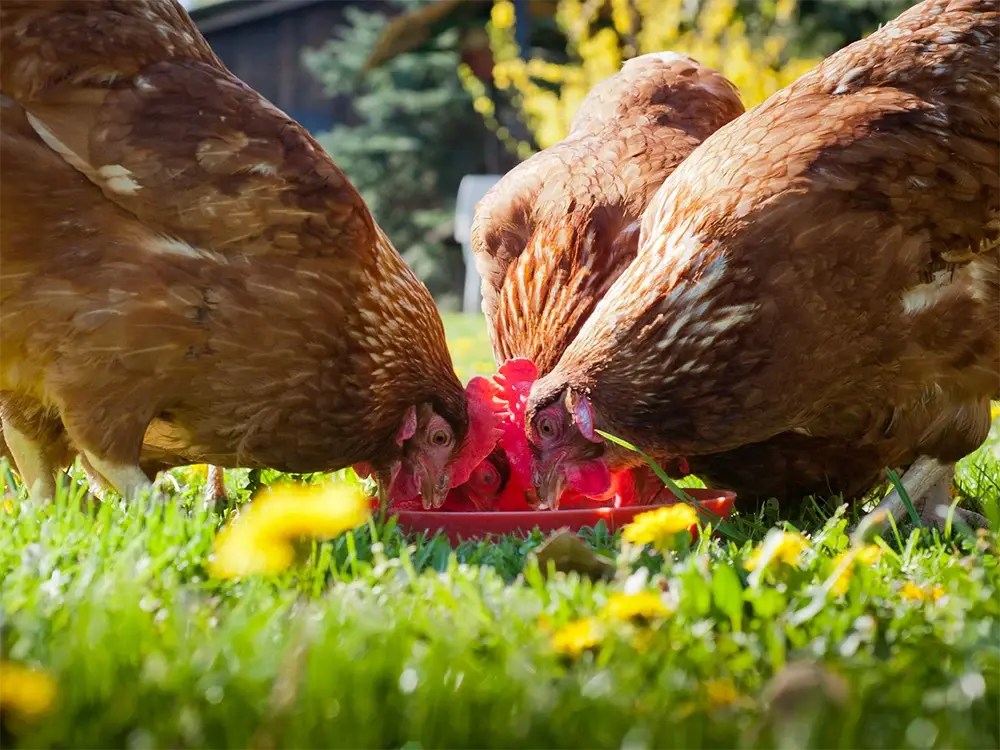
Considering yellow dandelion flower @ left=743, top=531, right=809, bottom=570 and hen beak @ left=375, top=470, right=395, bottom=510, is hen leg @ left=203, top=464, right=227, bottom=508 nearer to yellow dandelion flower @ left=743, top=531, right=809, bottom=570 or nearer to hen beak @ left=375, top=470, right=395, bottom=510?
hen beak @ left=375, top=470, right=395, bottom=510

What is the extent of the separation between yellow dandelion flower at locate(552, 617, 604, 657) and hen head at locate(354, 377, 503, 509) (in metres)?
1.30

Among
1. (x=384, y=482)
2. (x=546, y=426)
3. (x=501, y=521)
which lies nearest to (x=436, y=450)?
(x=384, y=482)

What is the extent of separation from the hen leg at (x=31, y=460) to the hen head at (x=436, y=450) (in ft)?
2.72

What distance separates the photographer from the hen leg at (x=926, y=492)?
8.30 ft

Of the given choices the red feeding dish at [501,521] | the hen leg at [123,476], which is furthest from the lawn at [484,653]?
the hen leg at [123,476]

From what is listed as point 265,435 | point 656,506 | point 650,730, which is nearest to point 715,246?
point 656,506

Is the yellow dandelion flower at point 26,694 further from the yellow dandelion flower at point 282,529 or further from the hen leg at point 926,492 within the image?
the hen leg at point 926,492

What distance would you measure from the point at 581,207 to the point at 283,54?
48.2ft

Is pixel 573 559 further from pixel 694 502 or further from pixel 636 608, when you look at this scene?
pixel 694 502

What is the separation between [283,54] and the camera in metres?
16.4

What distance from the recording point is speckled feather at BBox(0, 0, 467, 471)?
2256 millimetres

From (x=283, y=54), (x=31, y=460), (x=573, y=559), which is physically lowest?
(x=283, y=54)

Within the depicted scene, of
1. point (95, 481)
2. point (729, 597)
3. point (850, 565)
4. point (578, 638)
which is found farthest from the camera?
point (95, 481)

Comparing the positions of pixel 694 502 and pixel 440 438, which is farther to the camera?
pixel 440 438
